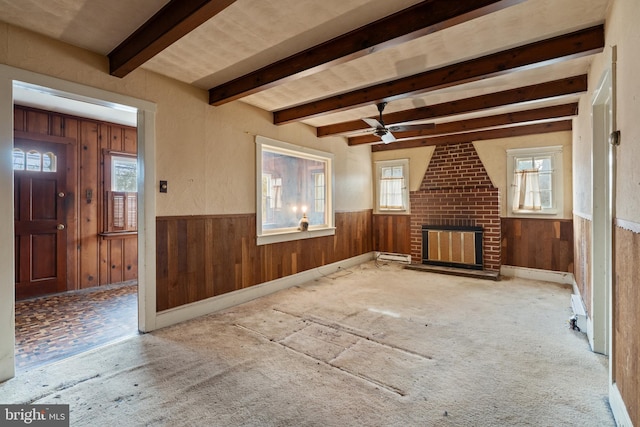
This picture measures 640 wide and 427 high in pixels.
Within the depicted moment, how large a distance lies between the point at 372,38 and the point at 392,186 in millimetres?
4775

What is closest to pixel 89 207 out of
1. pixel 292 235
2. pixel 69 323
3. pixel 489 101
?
pixel 69 323

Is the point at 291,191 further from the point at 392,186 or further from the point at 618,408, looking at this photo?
the point at 618,408

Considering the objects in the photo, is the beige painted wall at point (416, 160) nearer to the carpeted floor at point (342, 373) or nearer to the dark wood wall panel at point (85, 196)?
the carpeted floor at point (342, 373)

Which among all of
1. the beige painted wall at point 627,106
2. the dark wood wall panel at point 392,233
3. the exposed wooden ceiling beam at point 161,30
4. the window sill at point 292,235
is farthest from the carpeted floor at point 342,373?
the dark wood wall panel at point 392,233

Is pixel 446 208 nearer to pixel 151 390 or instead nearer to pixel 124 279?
pixel 151 390

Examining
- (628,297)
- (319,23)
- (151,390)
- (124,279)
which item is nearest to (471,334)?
(628,297)

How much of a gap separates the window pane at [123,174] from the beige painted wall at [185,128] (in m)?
2.37

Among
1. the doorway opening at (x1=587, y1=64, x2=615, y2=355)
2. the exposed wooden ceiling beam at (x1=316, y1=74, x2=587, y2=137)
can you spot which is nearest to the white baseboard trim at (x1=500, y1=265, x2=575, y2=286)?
the doorway opening at (x1=587, y1=64, x2=615, y2=355)

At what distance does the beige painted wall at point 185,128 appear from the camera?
2512mm

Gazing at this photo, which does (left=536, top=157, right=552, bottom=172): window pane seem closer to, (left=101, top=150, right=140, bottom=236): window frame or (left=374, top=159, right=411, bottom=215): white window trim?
(left=374, top=159, right=411, bottom=215): white window trim

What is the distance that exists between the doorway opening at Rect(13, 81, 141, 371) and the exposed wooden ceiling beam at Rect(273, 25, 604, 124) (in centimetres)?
302

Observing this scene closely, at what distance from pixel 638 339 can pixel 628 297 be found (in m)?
0.25

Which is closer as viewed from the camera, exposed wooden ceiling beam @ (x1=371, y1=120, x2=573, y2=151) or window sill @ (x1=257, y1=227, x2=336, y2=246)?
window sill @ (x1=257, y1=227, x2=336, y2=246)

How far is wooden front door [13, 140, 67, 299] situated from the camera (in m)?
4.15
